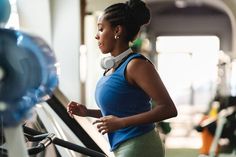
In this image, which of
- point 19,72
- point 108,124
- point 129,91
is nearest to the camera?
point 19,72

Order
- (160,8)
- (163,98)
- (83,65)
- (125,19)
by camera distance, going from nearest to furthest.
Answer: (163,98) → (125,19) → (83,65) → (160,8)

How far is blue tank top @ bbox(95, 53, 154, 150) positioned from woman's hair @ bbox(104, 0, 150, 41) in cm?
11

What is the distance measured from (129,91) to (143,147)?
164 millimetres

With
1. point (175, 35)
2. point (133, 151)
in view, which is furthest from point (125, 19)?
point (175, 35)

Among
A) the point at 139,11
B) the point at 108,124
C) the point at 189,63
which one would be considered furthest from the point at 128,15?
the point at 189,63

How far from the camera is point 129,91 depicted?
3.91 ft

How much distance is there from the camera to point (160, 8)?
3.04 meters

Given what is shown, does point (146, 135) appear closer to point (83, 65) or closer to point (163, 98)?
point (163, 98)

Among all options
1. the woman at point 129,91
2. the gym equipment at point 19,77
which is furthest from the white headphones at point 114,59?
the gym equipment at point 19,77

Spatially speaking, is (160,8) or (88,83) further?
(160,8)

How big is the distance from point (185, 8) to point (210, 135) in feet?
3.20

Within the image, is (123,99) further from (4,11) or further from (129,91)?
(4,11)

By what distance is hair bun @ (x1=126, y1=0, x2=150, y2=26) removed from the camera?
4.10 feet

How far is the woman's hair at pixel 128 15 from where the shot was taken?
1.24 metres
